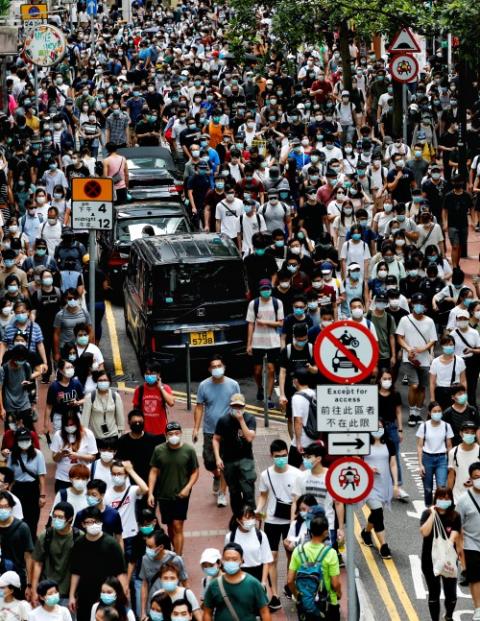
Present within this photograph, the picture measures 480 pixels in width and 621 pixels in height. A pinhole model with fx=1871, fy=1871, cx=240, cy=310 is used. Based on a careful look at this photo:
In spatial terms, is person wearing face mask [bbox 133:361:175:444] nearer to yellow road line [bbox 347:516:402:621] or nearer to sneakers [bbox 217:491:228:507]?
sneakers [bbox 217:491:228:507]

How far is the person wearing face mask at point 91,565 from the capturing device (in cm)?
1562

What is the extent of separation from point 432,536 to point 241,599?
8.12 ft

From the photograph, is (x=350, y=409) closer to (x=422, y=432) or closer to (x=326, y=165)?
(x=422, y=432)

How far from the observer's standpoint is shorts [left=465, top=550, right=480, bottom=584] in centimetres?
1672

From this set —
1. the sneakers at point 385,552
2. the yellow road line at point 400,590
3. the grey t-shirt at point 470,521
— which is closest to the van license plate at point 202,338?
the sneakers at point 385,552

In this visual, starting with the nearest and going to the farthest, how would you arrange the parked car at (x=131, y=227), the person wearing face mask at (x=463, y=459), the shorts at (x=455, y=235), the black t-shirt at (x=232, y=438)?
the person wearing face mask at (x=463, y=459) < the black t-shirt at (x=232, y=438) < the shorts at (x=455, y=235) < the parked car at (x=131, y=227)

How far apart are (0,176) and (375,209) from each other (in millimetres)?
6523

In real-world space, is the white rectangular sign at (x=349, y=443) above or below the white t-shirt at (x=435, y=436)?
above

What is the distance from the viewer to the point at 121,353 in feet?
87.6

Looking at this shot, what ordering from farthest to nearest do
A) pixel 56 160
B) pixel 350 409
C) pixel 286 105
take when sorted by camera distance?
pixel 286 105 < pixel 56 160 < pixel 350 409

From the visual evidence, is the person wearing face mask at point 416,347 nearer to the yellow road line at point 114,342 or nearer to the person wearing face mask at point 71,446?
the yellow road line at point 114,342

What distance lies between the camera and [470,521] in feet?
55.1

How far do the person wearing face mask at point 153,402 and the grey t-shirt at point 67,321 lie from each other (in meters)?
3.86

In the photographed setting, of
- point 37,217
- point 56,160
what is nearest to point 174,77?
point 56,160
